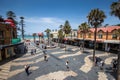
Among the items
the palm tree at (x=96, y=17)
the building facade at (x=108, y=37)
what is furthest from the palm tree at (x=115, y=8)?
the building facade at (x=108, y=37)

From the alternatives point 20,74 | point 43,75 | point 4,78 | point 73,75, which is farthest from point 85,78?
point 4,78

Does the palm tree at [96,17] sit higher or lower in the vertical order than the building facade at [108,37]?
higher

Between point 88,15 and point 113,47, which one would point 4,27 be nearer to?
point 88,15

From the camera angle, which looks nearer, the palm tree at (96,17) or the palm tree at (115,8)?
the palm tree at (115,8)

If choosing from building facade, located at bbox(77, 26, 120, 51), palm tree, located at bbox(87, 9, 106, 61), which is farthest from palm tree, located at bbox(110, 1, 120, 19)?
building facade, located at bbox(77, 26, 120, 51)

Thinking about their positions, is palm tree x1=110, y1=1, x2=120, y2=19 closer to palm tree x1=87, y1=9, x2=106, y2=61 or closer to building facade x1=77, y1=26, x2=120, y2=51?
palm tree x1=87, y1=9, x2=106, y2=61

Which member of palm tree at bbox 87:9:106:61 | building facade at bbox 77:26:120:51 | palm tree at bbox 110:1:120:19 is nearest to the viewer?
palm tree at bbox 110:1:120:19

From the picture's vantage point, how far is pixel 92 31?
51.9 m

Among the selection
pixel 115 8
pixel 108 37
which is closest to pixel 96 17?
pixel 115 8

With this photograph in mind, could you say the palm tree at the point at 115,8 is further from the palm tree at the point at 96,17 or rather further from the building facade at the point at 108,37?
the building facade at the point at 108,37

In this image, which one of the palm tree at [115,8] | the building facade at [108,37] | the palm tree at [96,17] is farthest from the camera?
the building facade at [108,37]

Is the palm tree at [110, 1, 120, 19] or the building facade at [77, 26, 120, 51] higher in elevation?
the palm tree at [110, 1, 120, 19]

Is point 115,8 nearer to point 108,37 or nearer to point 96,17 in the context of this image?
point 96,17

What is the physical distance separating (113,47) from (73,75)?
2634 centimetres
